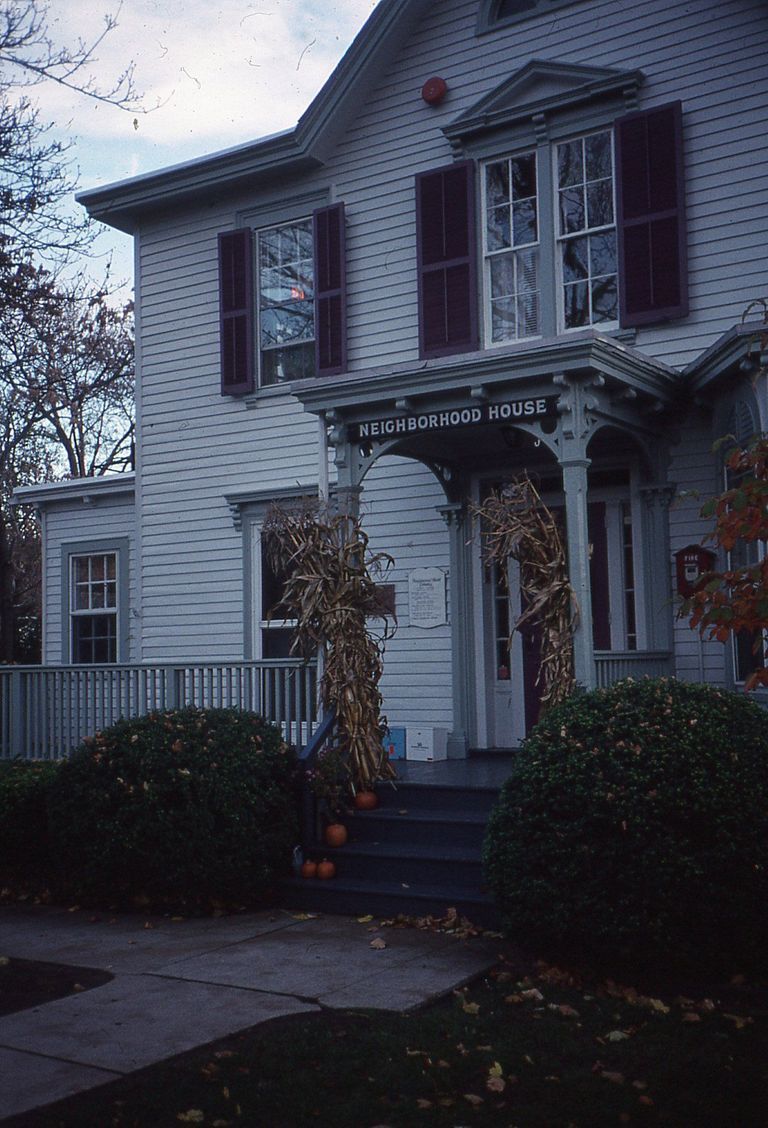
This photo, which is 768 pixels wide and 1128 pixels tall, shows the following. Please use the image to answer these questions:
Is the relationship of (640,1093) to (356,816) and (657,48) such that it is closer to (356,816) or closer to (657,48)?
(356,816)

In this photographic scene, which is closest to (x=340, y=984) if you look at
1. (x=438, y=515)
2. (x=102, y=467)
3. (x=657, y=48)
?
(x=438, y=515)

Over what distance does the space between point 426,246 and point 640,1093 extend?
8397mm

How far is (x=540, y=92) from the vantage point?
10734 mm

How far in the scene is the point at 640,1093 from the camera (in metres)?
4.71

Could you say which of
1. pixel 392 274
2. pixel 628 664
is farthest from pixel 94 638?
pixel 628 664

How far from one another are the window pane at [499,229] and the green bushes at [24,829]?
6148 mm

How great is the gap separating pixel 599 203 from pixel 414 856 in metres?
5.97

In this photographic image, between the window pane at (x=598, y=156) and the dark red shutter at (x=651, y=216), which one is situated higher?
the window pane at (x=598, y=156)

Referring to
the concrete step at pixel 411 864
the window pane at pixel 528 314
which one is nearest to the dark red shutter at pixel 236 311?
the window pane at pixel 528 314

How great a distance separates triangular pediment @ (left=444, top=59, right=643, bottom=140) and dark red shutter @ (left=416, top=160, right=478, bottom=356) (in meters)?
0.40

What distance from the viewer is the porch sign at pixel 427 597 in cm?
1113

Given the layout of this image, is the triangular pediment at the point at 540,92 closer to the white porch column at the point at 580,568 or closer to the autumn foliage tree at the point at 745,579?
the white porch column at the point at 580,568

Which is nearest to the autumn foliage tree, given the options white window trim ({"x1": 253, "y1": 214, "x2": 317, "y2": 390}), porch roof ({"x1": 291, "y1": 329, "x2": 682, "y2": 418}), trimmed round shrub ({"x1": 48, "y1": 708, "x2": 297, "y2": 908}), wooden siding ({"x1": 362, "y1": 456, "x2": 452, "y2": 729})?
porch roof ({"x1": 291, "y1": 329, "x2": 682, "y2": 418})

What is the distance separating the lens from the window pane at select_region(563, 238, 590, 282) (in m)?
10.5
